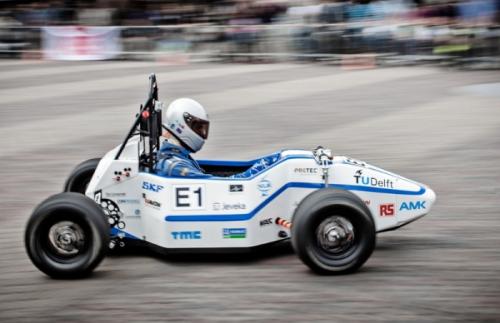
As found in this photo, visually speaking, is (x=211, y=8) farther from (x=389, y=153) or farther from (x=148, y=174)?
(x=148, y=174)

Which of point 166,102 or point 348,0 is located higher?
point 348,0

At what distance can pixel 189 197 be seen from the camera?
7.05m

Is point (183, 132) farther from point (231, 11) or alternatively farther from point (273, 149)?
point (231, 11)

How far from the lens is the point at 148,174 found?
728cm

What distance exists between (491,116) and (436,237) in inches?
280

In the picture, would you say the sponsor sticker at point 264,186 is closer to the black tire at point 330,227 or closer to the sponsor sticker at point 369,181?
the black tire at point 330,227

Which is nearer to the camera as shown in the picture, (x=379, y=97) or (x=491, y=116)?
(x=491, y=116)

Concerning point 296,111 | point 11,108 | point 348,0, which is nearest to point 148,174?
point 296,111

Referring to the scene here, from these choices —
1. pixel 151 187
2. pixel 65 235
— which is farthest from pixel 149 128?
pixel 65 235

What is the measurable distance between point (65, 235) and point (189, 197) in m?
0.94

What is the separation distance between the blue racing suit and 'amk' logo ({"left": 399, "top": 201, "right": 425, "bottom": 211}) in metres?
1.02

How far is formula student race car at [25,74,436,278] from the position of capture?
6609 millimetres

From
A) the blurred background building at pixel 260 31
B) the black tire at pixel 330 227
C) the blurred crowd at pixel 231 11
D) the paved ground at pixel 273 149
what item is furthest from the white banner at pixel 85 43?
the black tire at pixel 330 227

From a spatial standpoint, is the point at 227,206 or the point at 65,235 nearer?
the point at 65,235
